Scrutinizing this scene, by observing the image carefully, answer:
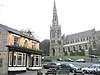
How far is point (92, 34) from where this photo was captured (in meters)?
145

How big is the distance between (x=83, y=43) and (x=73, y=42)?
1848 centimetres

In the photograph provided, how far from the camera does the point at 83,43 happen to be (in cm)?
15100

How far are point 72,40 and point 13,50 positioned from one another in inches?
5262

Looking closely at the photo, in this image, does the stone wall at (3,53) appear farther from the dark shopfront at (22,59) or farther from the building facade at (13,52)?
the dark shopfront at (22,59)

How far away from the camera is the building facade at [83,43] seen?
Result: 13498 cm

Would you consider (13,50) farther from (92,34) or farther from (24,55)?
(92,34)

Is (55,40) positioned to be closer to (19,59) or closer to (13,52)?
(19,59)

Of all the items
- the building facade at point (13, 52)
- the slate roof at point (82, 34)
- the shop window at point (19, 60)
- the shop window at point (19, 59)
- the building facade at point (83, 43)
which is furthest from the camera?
the slate roof at point (82, 34)

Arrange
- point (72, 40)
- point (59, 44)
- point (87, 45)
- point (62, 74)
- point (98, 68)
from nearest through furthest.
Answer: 1. point (62, 74)
2. point (98, 68)
3. point (87, 45)
4. point (59, 44)
5. point (72, 40)

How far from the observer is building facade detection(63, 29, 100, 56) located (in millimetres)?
134975

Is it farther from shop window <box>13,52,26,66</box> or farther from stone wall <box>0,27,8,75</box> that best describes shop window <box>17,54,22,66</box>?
stone wall <box>0,27,8,75</box>

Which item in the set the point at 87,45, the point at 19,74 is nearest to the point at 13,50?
the point at 19,74

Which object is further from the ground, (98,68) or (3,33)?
(3,33)

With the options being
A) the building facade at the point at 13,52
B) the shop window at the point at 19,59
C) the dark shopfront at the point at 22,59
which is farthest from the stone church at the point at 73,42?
the shop window at the point at 19,59
